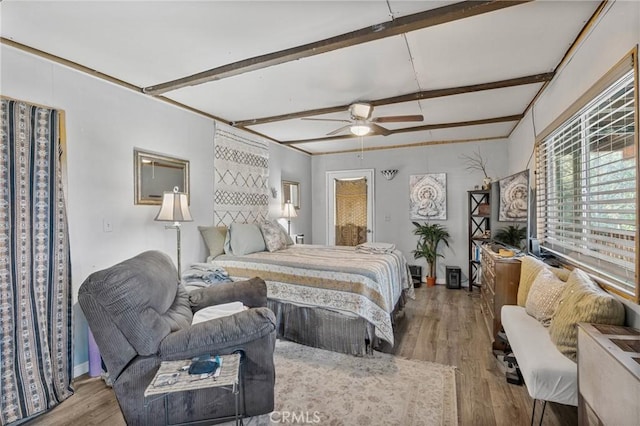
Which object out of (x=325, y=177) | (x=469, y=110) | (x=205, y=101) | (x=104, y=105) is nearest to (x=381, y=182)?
(x=325, y=177)

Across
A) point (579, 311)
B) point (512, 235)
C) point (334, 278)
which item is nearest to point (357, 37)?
point (334, 278)

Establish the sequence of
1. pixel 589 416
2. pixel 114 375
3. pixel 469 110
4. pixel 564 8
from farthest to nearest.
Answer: pixel 469 110 < pixel 564 8 < pixel 114 375 < pixel 589 416

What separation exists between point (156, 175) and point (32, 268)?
1.39 metres

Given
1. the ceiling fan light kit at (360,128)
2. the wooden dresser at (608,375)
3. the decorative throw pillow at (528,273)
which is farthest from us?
the ceiling fan light kit at (360,128)

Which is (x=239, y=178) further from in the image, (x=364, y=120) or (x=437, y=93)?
(x=437, y=93)

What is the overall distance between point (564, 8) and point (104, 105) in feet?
11.9

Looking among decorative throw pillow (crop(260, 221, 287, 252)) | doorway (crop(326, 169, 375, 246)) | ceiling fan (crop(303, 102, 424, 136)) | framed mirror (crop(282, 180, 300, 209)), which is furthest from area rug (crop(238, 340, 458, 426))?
doorway (crop(326, 169, 375, 246))

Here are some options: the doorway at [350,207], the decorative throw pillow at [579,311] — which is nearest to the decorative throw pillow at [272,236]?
the doorway at [350,207]

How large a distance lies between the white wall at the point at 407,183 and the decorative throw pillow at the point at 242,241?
2711 millimetres

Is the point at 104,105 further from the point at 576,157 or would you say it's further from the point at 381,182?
the point at 381,182

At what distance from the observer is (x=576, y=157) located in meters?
2.36

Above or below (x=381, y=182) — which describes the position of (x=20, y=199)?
below

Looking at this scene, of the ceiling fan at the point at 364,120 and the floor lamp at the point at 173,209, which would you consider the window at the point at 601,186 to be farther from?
the floor lamp at the point at 173,209

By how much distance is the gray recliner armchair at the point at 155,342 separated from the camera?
1.51 m
